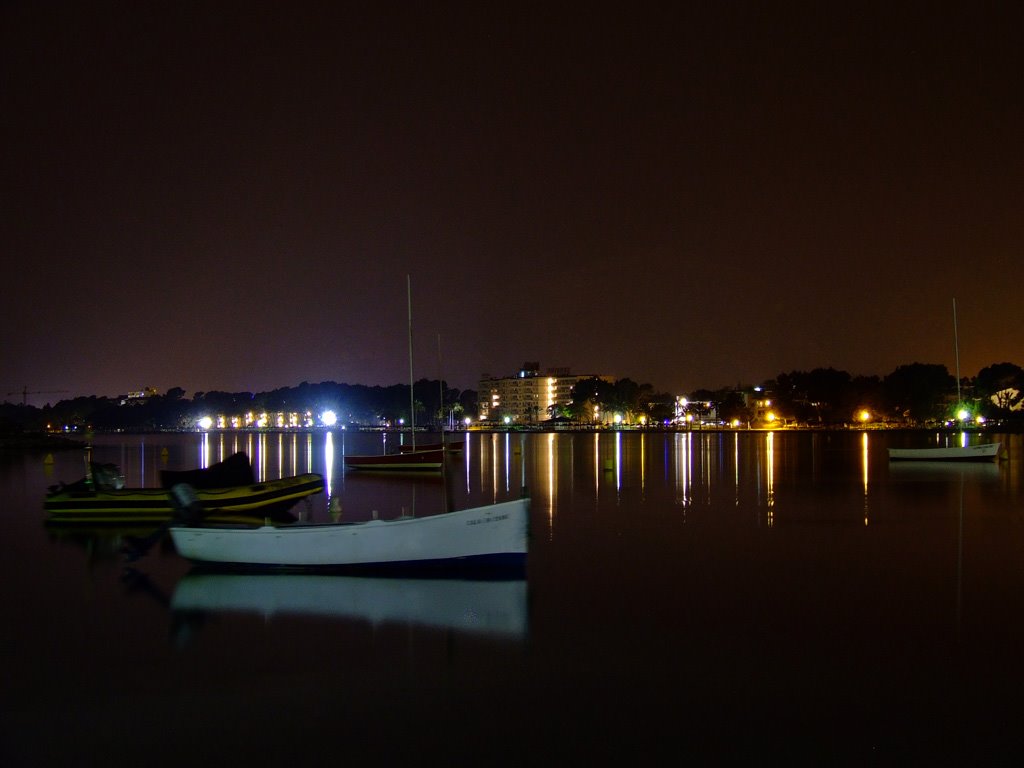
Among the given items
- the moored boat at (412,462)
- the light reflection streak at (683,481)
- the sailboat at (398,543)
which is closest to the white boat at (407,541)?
the sailboat at (398,543)

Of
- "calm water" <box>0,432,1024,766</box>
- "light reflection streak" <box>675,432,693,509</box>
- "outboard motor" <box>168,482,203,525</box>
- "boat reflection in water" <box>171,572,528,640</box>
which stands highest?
"outboard motor" <box>168,482,203,525</box>

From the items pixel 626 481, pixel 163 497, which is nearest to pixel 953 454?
pixel 626 481

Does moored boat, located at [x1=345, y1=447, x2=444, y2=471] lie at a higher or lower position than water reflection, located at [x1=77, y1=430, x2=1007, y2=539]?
higher

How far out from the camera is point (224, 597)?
15.3 metres

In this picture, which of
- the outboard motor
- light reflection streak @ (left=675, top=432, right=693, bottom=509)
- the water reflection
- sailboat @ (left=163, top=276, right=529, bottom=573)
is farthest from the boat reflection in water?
light reflection streak @ (left=675, top=432, right=693, bottom=509)

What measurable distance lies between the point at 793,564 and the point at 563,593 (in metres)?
5.67

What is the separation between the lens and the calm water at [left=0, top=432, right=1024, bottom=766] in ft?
28.5

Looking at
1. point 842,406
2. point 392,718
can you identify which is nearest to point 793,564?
point 392,718

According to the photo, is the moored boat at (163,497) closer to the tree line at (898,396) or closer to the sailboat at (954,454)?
the sailboat at (954,454)

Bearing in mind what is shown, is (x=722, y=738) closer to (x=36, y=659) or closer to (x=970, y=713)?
(x=970, y=713)

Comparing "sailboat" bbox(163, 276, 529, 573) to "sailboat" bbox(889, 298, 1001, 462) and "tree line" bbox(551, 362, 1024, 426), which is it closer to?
"sailboat" bbox(889, 298, 1001, 462)

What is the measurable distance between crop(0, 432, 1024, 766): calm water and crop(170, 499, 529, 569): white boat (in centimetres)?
52

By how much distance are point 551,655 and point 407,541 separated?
529cm

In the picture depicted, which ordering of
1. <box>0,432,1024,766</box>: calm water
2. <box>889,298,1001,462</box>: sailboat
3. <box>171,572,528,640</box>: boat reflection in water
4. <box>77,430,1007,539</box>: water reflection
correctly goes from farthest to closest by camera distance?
1. <box>889,298,1001,462</box>: sailboat
2. <box>77,430,1007,539</box>: water reflection
3. <box>171,572,528,640</box>: boat reflection in water
4. <box>0,432,1024,766</box>: calm water
